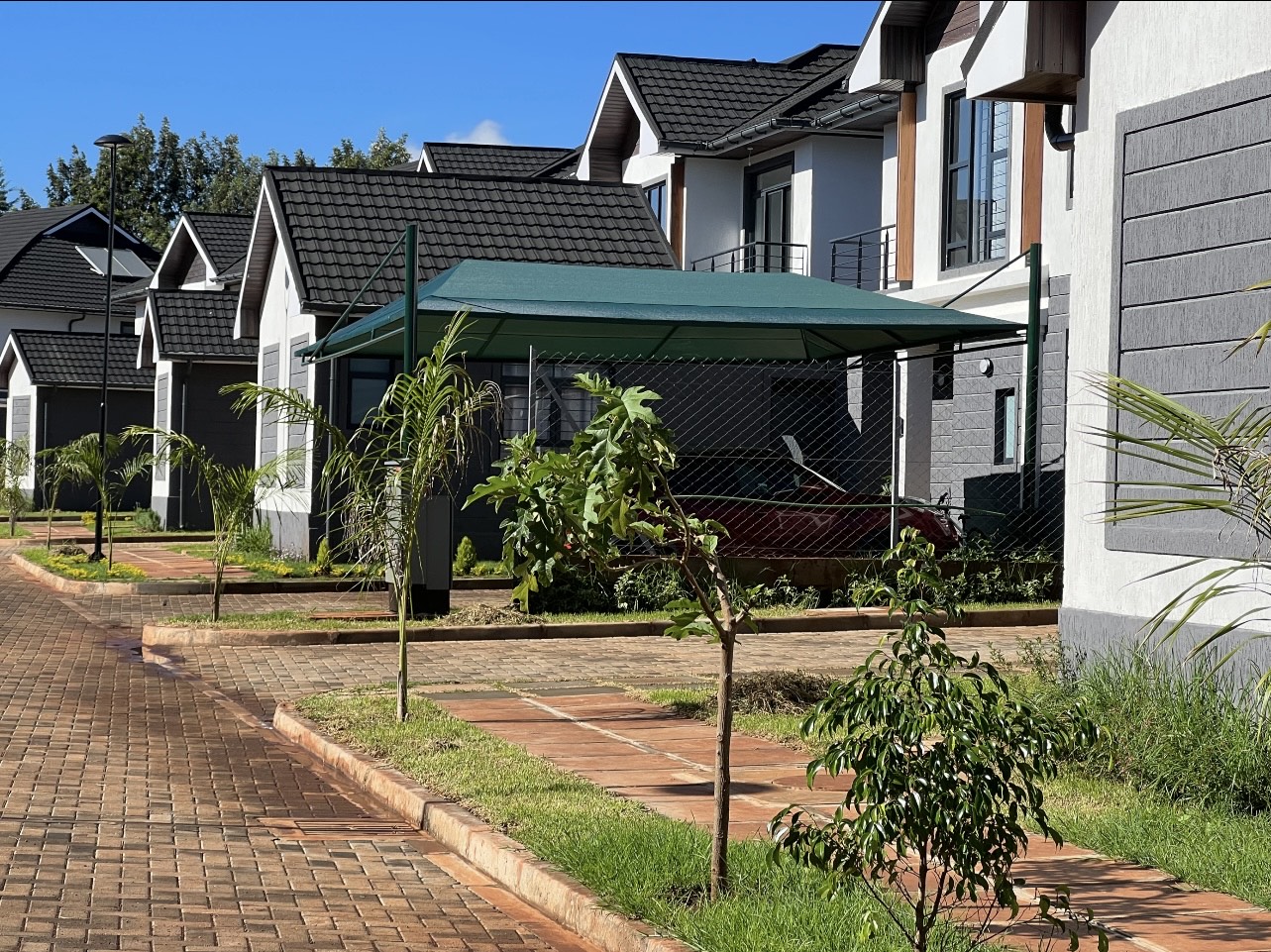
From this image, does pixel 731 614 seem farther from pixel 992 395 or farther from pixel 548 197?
pixel 548 197

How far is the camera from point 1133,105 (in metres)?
9.26

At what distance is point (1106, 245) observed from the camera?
945cm

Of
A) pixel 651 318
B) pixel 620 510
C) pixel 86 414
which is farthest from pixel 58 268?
pixel 620 510

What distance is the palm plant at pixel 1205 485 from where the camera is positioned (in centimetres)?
625

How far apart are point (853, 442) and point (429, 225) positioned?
746 centimetres

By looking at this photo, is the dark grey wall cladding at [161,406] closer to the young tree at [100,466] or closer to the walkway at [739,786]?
the young tree at [100,466]

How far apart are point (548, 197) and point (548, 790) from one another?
1987 cm

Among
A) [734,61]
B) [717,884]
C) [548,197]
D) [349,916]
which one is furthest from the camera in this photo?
[734,61]

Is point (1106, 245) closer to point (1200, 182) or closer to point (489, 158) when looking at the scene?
point (1200, 182)

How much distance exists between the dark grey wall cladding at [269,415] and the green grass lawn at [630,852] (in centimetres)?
1768

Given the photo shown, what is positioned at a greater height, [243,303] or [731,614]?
[243,303]

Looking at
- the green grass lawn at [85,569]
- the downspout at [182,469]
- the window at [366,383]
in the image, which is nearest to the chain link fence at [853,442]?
the window at [366,383]

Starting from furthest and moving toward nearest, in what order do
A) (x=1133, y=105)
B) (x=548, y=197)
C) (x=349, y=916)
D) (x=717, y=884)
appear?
(x=548, y=197) < (x=1133, y=105) < (x=349, y=916) < (x=717, y=884)

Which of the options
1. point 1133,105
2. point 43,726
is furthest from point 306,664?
point 1133,105
